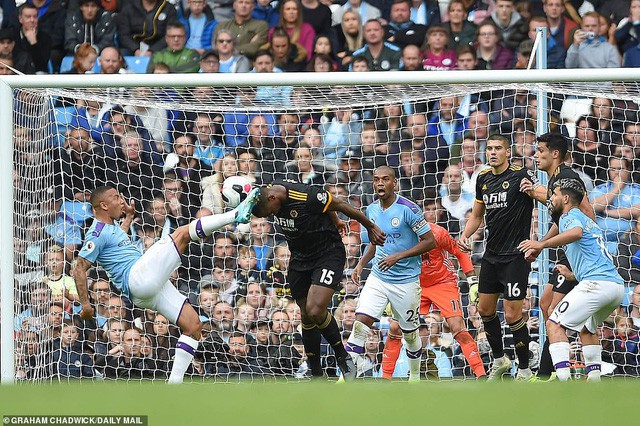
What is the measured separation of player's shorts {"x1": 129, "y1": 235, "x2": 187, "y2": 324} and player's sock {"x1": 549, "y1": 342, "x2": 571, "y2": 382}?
3.06 metres

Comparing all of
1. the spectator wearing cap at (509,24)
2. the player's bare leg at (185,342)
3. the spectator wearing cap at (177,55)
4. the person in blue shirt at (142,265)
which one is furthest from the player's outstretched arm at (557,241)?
the spectator wearing cap at (177,55)

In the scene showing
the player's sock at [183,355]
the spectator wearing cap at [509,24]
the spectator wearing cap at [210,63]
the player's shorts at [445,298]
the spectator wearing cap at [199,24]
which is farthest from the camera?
the spectator wearing cap at [199,24]

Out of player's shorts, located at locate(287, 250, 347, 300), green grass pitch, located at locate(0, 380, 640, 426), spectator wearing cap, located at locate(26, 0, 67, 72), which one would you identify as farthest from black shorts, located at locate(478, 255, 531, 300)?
spectator wearing cap, located at locate(26, 0, 67, 72)

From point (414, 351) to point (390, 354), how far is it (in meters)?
0.22

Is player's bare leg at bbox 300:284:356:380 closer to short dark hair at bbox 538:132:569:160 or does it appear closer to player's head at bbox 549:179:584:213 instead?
player's head at bbox 549:179:584:213

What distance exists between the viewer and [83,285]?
29.9 ft

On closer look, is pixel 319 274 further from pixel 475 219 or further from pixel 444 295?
pixel 475 219

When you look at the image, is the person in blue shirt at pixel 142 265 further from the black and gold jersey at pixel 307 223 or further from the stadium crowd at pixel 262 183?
the stadium crowd at pixel 262 183

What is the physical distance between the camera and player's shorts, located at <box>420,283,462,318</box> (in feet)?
32.8

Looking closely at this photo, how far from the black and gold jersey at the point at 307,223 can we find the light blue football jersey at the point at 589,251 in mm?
2012

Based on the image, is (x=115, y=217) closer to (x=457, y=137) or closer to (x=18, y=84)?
(x=18, y=84)

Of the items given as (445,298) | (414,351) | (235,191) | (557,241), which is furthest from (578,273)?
(235,191)

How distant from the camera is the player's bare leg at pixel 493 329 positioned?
9750 mm

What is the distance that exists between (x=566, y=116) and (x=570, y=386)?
645 cm
